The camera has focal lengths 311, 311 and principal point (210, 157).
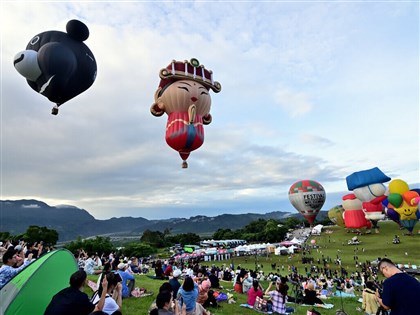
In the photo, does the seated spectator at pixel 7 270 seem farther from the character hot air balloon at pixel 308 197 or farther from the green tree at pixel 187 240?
the green tree at pixel 187 240

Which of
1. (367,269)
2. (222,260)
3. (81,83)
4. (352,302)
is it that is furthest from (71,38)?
(222,260)

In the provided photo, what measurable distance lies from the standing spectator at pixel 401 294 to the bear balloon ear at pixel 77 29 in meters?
12.5

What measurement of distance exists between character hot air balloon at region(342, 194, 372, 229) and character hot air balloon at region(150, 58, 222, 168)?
4495cm

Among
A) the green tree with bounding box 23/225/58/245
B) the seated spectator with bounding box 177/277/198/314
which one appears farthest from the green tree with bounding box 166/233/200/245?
the seated spectator with bounding box 177/277/198/314

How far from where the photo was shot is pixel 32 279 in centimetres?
505

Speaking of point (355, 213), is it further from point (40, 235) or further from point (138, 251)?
point (40, 235)

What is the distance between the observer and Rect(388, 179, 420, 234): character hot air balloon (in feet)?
136

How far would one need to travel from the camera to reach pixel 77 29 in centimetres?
1188

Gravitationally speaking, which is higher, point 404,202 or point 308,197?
point 308,197

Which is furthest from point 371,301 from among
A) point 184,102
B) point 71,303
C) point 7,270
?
point 184,102

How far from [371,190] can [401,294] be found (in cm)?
4792

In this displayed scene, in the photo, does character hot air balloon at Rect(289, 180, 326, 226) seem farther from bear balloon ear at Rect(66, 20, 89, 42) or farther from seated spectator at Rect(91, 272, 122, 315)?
seated spectator at Rect(91, 272, 122, 315)

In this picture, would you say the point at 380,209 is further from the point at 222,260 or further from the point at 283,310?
the point at 283,310

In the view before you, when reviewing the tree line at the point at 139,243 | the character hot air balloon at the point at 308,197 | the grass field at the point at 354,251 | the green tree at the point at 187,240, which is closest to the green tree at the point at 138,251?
the tree line at the point at 139,243
